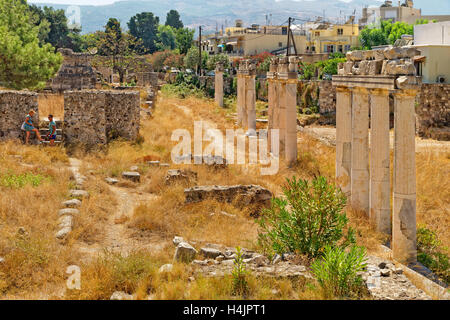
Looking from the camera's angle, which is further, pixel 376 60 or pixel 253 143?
pixel 253 143

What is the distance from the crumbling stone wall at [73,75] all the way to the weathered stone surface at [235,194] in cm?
1662

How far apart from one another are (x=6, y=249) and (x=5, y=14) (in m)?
24.3

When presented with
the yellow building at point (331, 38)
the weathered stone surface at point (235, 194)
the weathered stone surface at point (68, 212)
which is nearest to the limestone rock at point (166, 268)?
the weathered stone surface at point (68, 212)

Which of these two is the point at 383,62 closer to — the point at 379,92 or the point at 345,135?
the point at 379,92

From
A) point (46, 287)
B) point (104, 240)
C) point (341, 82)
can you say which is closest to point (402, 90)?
point (341, 82)

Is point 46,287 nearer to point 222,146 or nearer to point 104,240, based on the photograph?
point 104,240

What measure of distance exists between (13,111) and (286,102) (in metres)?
8.93

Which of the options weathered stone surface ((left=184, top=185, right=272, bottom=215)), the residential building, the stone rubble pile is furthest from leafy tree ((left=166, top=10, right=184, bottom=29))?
the stone rubble pile

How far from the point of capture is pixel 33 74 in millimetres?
24984

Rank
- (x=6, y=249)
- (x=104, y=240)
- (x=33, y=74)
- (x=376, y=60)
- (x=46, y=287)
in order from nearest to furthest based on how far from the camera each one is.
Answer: (x=46, y=287) < (x=6, y=249) < (x=104, y=240) < (x=376, y=60) < (x=33, y=74)

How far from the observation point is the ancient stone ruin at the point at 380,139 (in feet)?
29.4

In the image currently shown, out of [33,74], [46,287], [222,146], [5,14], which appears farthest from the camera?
[5,14]

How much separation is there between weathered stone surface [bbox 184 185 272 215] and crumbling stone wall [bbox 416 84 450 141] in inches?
857

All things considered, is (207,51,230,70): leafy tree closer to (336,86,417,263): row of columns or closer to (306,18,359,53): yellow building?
(306,18,359,53): yellow building
